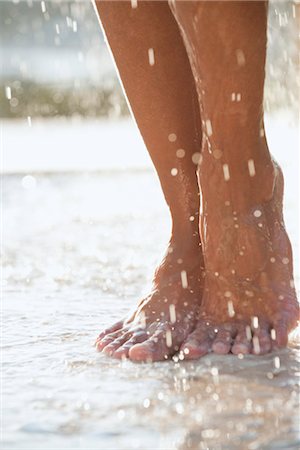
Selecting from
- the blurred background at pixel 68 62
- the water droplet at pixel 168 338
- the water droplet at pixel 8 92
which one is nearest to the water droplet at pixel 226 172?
the water droplet at pixel 168 338

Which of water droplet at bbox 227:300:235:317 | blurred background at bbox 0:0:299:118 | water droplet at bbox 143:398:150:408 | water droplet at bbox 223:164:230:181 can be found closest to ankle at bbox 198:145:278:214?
water droplet at bbox 223:164:230:181

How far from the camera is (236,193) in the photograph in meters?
1.78

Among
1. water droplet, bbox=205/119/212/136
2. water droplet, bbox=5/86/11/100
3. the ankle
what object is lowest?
water droplet, bbox=5/86/11/100

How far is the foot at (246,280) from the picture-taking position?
1.78 metres

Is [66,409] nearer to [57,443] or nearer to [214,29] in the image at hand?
[57,443]

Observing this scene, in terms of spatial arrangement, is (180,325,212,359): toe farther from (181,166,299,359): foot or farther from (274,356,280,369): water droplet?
(274,356,280,369): water droplet

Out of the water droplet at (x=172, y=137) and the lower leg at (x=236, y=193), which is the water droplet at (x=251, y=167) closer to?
the lower leg at (x=236, y=193)

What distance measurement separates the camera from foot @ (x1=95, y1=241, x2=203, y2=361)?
172 cm

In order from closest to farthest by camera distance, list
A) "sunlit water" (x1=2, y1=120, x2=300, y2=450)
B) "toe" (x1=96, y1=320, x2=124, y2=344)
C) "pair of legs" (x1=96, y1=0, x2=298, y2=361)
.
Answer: "sunlit water" (x1=2, y1=120, x2=300, y2=450)
"pair of legs" (x1=96, y1=0, x2=298, y2=361)
"toe" (x1=96, y1=320, x2=124, y2=344)

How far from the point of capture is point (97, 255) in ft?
8.55

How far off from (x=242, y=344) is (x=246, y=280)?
133mm

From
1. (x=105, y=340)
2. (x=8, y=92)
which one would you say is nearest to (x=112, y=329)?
(x=105, y=340)

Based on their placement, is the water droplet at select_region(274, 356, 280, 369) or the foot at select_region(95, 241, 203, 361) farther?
the foot at select_region(95, 241, 203, 361)

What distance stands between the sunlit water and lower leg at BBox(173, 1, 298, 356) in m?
0.09
